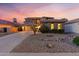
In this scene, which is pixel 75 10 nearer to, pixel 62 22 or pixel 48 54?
pixel 62 22

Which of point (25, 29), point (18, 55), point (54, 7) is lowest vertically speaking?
point (18, 55)

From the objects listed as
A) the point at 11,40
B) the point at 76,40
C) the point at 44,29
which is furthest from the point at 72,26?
the point at 11,40

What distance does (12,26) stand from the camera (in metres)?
11.0

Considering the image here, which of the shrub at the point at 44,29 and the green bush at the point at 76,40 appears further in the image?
the shrub at the point at 44,29

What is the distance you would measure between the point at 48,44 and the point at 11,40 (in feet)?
3.99

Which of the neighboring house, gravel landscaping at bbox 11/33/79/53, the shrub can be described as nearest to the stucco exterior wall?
the neighboring house

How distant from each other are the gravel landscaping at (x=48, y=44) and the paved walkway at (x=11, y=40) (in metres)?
0.13

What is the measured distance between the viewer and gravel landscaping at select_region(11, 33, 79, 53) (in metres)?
10.8

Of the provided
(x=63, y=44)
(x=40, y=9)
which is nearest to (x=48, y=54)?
(x=63, y=44)

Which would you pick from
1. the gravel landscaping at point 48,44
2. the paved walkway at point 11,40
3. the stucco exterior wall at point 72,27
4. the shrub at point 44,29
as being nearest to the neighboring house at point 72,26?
the stucco exterior wall at point 72,27

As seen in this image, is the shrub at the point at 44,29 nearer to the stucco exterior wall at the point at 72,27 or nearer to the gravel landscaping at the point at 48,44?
the gravel landscaping at the point at 48,44

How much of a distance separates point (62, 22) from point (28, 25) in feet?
3.62

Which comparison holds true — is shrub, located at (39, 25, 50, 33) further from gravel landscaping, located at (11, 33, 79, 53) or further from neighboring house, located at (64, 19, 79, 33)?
neighboring house, located at (64, 19, 79, 33)

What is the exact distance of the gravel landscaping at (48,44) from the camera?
10.8 meters
